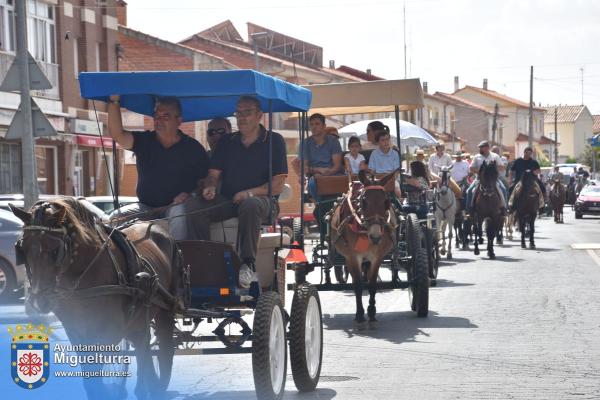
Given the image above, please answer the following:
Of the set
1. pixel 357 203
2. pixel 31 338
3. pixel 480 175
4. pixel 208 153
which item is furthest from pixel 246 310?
pixel 480 175

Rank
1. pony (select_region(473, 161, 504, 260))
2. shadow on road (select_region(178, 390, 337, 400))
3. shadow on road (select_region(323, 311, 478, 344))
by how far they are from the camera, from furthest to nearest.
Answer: pony (select_region(473, 161, 504, 260)) → shadow on road (select_region(323, 311, 478, 344)) → shadow on road (select_region(178, 390, 337, 400))

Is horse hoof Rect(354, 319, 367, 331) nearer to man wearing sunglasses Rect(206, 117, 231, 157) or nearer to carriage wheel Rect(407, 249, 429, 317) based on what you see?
carriage wheel Rect(407, 249, 429, 317)

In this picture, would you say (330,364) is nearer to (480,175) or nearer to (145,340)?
(145,340)

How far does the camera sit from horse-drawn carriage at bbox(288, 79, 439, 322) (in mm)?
12984

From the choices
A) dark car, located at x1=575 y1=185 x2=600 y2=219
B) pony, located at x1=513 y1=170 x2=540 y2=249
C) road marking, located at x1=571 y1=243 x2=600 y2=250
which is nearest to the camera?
road marking, located at x1=571 y1=243 x2=600 y2=250

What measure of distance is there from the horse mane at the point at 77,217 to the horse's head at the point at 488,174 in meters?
18.4

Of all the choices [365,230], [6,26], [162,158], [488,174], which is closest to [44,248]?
[162,158]

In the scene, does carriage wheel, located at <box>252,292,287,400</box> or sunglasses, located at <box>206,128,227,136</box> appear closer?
carriage wheel, located at <box>252,292,287,400</box>

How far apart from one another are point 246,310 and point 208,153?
1661mm

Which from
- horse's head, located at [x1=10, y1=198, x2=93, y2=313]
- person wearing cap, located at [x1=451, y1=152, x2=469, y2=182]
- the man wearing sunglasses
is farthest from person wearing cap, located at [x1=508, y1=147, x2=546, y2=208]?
horse's head, located at [x1=10, y1=198, x2=93, y2=313]

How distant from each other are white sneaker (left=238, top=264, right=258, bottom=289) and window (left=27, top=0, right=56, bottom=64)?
27781 mm

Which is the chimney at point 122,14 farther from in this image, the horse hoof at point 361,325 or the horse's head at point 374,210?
the horse's head at point 374,210

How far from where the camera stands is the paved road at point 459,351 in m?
9.29

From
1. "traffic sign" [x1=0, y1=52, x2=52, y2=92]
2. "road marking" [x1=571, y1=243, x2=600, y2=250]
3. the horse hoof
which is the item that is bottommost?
"road marking" [x1=571, y1=243, x2=600, y2=250]
